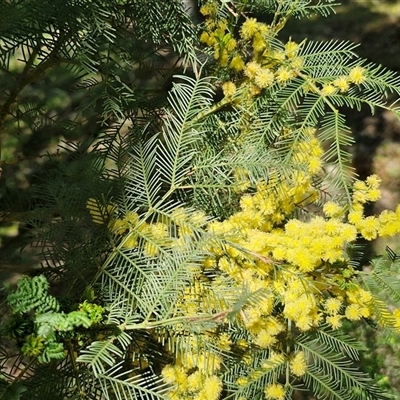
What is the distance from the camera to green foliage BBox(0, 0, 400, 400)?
36.8 inches

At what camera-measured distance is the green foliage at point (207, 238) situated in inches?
36.8

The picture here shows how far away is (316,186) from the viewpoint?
123cm

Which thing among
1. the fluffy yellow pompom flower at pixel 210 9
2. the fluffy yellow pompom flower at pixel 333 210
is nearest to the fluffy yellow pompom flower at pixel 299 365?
the fluffy yellow pompom flower at pixel 333 210

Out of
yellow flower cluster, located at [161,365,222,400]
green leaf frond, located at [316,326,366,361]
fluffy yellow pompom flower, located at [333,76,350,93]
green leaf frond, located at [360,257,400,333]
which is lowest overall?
yellow flower cluster, located at [161,365,222,400]

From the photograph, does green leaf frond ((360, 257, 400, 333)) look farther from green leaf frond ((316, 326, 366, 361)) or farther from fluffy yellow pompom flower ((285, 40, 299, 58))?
fluffy yellow pompom flower ((285, 40, 299, 58))

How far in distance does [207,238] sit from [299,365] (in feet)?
1.02

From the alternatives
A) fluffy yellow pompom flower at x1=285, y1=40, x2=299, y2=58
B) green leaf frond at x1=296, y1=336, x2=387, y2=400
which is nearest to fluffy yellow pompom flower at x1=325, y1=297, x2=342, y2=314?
green leaf frond at x1=296, y1=336, x2=387, y2=400

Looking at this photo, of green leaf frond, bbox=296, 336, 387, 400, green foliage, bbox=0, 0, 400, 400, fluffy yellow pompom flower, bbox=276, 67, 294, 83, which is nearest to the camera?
green foliage, bbox=0, 0, 400, 400

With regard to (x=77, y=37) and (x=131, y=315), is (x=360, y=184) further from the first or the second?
(x=77, y=37)

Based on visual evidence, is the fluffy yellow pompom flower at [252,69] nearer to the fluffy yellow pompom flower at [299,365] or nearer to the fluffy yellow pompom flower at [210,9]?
the fluffy yellow pompom flower at [210,9]

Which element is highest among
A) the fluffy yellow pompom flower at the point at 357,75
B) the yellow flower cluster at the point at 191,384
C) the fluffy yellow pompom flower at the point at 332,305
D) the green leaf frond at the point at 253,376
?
the fluffy yellow pompom flower at the point at 357,75

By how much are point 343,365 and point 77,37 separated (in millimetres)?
903

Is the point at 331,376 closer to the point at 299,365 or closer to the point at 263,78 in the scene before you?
the point at 299,365

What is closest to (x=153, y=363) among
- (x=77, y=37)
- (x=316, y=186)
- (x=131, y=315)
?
(x=131, y=315)
